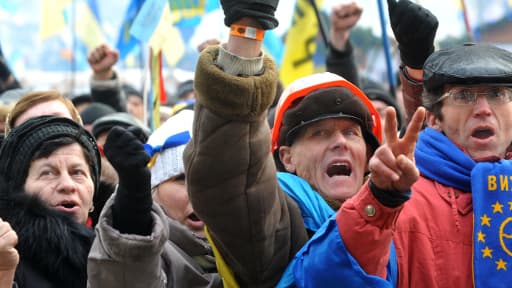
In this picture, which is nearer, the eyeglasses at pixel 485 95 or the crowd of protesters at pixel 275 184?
the crowd of protesters at pixel 275 184

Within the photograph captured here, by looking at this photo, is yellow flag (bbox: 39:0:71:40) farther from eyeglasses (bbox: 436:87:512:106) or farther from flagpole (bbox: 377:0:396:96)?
eyeglasses (bbox: 436:87:512:106)

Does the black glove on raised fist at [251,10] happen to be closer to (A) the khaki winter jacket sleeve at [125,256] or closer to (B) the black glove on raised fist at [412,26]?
(A) the khaki winter jacket sleeve at [125,256]

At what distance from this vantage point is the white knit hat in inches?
167

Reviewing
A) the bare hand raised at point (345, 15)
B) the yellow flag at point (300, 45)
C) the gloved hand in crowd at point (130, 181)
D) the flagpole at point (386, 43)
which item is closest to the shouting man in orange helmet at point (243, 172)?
the gloved hand in crowd at point (130, 181)

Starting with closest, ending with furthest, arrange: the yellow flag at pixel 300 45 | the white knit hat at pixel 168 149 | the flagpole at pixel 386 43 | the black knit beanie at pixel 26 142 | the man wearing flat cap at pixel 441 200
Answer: the man wearing flat cap at pixel 441 200 → the black knit beanie at pixel 26 142 → the white knit hat at pixel 168 149 → the flagpole at pixel 386 43 → the yellow flag at pixel 300 45

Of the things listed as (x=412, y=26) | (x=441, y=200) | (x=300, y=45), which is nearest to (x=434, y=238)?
(x=441, y=200)

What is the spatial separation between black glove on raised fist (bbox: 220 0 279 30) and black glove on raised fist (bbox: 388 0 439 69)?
85 centimetres

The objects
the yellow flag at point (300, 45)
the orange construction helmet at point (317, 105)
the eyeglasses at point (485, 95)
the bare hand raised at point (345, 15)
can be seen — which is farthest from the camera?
the yellow flag at point (300, 45)

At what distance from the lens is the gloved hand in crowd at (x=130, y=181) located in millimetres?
2965

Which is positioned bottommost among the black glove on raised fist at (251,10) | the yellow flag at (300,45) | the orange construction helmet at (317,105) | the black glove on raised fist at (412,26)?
the yellow flag at (300,45)

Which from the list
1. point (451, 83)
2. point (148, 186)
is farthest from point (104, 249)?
point (451, 83)

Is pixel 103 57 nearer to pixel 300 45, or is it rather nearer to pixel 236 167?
pixel 300 45

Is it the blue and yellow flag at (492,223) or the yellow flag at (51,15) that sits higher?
the blue and yellow flag at (492,223)

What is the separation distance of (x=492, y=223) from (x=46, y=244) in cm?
144
